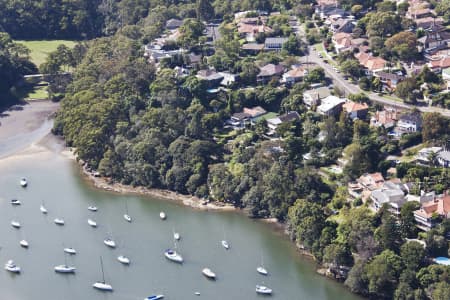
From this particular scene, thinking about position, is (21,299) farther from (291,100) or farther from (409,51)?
(409,51)

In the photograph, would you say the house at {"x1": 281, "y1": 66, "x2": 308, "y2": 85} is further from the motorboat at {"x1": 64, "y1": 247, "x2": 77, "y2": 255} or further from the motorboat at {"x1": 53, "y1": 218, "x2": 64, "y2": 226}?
the motorboat at {"x1": 64, "y1": 247, "x2": 77, "y2": 255}

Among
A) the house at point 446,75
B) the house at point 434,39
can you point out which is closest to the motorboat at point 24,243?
the house at point 446,75

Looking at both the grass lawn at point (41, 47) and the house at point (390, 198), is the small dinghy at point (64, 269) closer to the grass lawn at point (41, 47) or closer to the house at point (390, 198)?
the house at point (390, 198)

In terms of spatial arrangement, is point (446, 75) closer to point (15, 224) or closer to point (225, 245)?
point (225, 245)

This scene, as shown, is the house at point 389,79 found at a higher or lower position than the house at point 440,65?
lower

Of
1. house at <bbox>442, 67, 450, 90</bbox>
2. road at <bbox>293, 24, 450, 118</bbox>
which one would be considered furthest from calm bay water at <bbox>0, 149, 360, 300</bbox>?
house at <bbox>442, 67, 450, 90</bbox>

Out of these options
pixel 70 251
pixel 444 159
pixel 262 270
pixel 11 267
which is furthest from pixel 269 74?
pixel 11 267
